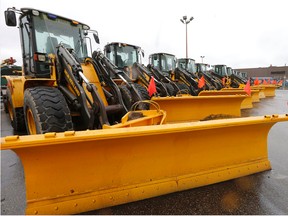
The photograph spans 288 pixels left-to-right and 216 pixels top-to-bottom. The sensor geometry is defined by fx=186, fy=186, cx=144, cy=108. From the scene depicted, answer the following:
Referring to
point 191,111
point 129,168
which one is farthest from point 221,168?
point 191,111

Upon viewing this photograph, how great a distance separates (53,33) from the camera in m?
3.77

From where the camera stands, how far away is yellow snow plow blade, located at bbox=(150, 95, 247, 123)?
513 centimetres

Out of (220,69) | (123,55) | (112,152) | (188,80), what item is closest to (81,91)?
(112,152)

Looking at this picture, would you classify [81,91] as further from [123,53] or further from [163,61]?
[163,61]

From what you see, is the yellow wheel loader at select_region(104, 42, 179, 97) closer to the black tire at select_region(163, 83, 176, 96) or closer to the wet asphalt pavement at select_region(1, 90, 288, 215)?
the black tire at select_region(163, 83, 176, 96)

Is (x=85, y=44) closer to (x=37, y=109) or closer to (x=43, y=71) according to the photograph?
(x=43, y=71)

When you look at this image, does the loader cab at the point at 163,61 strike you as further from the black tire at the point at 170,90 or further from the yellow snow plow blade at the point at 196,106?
the yellow snow plow blade at the point at 196,106

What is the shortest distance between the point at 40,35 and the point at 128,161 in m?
3.19

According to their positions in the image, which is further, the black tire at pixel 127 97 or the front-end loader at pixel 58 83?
the black tire at pixel 127 97

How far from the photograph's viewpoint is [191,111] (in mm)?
5387

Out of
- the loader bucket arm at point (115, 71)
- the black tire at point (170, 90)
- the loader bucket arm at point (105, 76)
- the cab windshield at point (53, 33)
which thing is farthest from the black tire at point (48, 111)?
the black tire at point (170, 90)

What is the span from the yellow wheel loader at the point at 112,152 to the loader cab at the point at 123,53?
5.03 m

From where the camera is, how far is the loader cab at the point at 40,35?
11.7 feet

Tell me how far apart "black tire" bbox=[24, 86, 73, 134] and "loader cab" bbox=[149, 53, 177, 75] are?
8.74 metres
